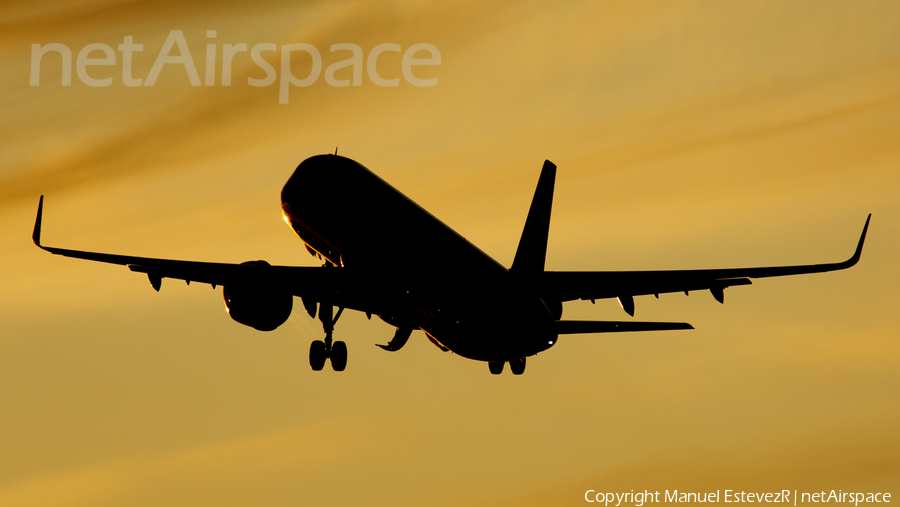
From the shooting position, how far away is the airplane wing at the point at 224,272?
107 ft

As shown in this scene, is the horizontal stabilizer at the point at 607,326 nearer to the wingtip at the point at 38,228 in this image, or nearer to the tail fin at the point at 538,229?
the tail fin at the point at 538,229

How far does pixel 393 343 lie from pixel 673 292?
35.9ft

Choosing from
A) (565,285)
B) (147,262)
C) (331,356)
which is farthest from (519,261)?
(147,262)

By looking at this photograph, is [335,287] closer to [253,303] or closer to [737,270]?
[253,303]

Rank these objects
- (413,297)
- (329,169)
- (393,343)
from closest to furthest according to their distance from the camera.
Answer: (413,297) → (393,343) → (329,169)

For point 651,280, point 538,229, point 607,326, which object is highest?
point 538,229

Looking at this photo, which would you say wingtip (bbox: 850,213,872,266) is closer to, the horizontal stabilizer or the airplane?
the airplane

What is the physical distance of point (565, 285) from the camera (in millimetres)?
34125

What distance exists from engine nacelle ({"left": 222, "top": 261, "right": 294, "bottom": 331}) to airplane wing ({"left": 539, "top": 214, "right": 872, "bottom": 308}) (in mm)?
10754

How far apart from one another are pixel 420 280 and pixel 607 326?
260 inches

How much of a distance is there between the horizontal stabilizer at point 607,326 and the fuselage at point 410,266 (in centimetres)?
119

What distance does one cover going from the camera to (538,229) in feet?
114

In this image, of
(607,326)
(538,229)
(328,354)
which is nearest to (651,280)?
(607,326)

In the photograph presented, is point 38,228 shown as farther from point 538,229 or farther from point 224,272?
point 538,229
